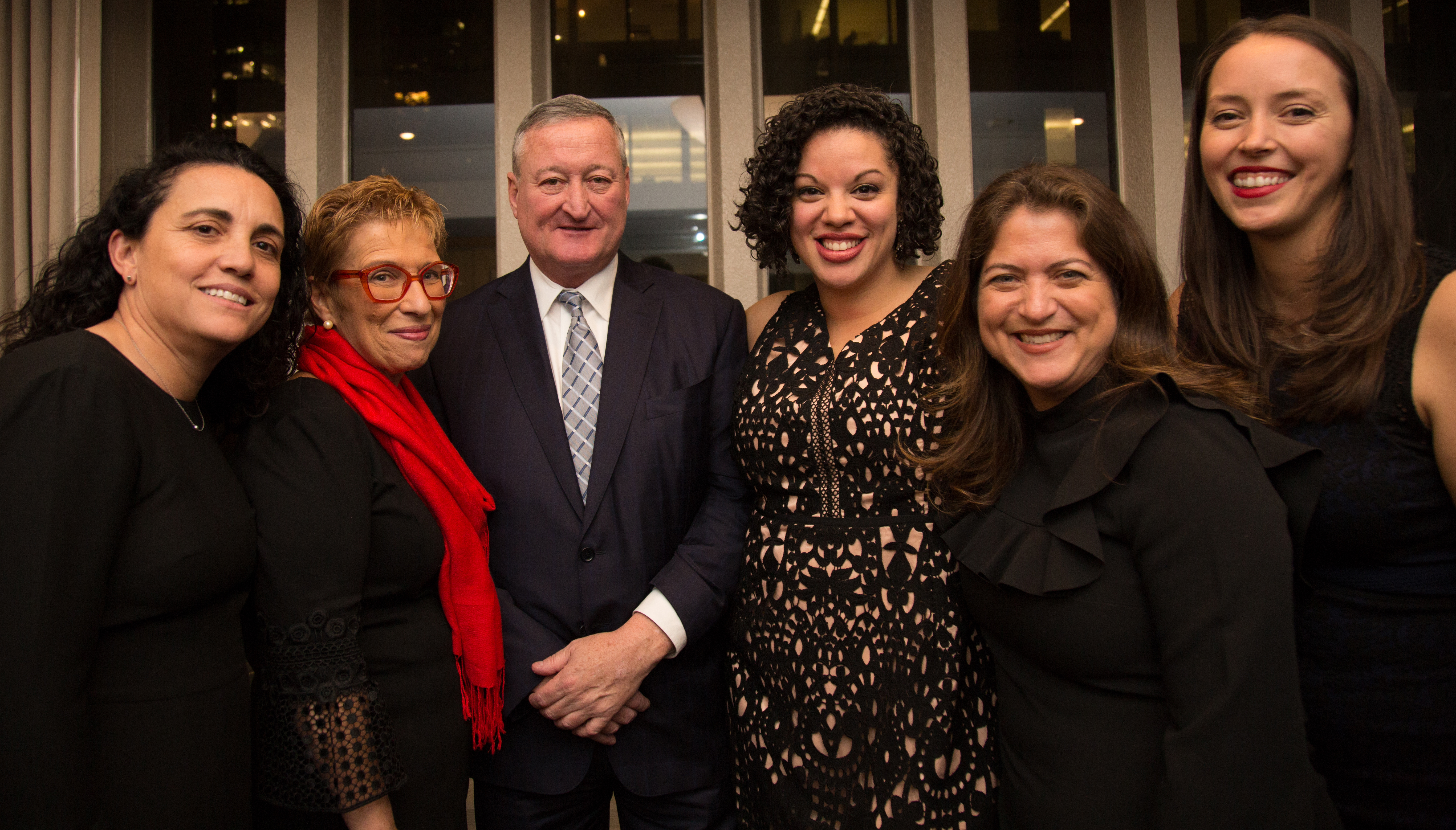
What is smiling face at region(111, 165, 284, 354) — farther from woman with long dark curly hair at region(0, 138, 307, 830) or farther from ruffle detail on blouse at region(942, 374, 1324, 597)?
ruffle detail on blouse at region(942, 374, 1324, 597)

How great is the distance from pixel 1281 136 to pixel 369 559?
181 cm

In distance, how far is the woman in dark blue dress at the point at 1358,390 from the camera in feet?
4.85

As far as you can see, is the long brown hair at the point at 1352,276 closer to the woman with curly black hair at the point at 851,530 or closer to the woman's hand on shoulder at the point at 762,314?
the woman with curly black hair at the point at 851,530

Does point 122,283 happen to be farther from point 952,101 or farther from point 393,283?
point 952,101

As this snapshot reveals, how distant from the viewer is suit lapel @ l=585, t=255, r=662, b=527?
195 cm

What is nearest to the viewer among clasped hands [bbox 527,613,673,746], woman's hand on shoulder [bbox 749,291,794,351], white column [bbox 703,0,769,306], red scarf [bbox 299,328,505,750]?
red scarf [bbox 299,328,505,750]

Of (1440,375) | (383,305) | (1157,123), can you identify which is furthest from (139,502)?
(1157,123)

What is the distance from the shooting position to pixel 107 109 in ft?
13.5

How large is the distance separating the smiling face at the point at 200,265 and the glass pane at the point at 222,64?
329 cm

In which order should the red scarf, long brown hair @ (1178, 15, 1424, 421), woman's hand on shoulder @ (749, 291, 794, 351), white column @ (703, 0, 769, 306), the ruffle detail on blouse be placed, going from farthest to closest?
white column @ (703, 0, 769, 306), woman's hand on shoulder @ (749, 291, 794, 351), the red scarf, long brown hair @ (1178, 15, 1424, 421), the ruffle detail on blouse

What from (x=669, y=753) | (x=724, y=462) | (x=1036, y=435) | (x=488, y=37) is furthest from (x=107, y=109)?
(x=1036, y=435)

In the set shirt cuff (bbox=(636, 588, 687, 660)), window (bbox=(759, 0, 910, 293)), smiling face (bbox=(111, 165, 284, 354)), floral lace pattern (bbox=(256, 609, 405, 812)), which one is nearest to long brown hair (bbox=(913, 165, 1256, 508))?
shirt cuff (bbox=(636, 588, 687, 660))

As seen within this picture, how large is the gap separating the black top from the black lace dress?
67 cm

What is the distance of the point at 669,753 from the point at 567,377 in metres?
0.89
